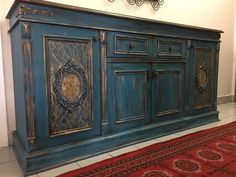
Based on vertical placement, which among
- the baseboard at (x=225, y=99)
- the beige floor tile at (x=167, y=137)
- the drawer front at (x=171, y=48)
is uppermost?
the drawer front at (x=171, y=48)

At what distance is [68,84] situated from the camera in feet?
4.63

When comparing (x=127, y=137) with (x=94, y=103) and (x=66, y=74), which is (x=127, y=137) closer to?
(x=94, y=103)

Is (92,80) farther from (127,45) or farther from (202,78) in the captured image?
(202,78)

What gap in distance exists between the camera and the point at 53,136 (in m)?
1.38

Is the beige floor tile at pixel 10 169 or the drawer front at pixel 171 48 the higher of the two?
the drawer front at pixel 171 48

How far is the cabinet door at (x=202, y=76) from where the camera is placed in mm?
2156

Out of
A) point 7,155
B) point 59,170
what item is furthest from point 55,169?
point 7,155

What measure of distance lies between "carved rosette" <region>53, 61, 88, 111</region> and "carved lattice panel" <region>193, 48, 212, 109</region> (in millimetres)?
1282

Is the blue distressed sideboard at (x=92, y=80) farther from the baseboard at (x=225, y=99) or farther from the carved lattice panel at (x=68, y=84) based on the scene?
the baseboard at (x=225, y=99)

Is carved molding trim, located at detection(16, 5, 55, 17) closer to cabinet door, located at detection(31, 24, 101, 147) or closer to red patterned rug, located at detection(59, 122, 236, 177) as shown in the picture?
cabinet door, located at detection(31, 24, 101, 147)

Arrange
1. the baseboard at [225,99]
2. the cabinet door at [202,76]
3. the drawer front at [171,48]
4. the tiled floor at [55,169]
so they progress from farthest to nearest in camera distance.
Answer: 1. the baseboard at [225,99]
2. the cabinet door at [202,76]
3. the drawer front at [171,48]
4. the tiled floor at [55,169]

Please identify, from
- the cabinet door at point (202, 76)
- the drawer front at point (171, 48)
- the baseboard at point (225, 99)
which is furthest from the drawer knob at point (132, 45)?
the baseboard at point (225, 99)

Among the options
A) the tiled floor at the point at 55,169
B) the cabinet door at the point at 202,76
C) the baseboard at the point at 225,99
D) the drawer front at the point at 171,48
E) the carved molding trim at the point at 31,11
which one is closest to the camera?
the carved molding trim at the point at 31,11

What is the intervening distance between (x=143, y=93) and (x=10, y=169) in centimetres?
113
